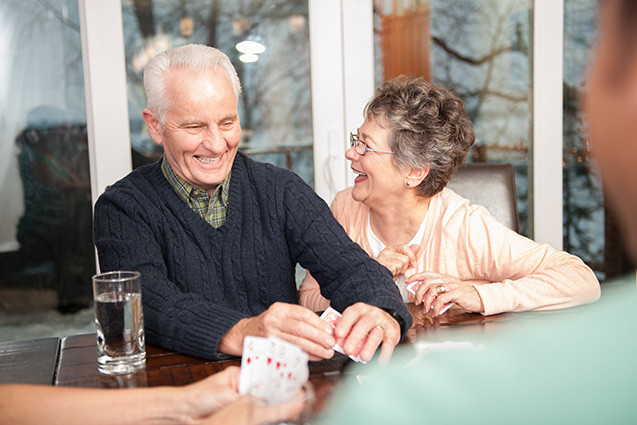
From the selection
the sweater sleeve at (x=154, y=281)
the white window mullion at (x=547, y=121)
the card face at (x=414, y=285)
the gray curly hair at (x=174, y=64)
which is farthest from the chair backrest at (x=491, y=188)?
the white window mullion at (x=547, y=121)

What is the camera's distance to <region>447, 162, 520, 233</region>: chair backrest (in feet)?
7.70

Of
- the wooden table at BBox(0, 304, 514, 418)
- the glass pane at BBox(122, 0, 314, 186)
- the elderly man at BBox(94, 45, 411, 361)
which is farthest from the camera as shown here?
the glass pane at BBox(122, 0, 314, 186)

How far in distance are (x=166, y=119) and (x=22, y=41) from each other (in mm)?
1836

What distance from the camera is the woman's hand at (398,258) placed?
195 cm

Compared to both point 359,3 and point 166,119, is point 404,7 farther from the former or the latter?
point 166,119

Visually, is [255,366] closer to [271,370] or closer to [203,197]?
[271,370]

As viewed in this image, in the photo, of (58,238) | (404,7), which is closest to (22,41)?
(58,238)

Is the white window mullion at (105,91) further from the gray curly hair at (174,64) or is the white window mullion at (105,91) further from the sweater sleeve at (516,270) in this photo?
the sweater sleeve at (516,270)

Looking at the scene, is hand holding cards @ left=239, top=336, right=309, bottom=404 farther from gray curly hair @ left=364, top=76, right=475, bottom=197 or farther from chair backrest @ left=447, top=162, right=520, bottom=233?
chair backrest @ left=447, top=162, right=520, bottom=233

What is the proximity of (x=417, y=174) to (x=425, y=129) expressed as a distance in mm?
158

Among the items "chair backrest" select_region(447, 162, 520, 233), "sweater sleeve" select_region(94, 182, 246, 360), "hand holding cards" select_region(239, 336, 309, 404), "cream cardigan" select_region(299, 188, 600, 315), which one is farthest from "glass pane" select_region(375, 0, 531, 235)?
"hand holding cards" select_region(239, 336, 309, 404)

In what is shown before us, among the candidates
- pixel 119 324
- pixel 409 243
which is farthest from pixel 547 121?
pixel 119 324

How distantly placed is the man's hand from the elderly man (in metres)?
0.13

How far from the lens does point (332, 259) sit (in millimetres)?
1718
